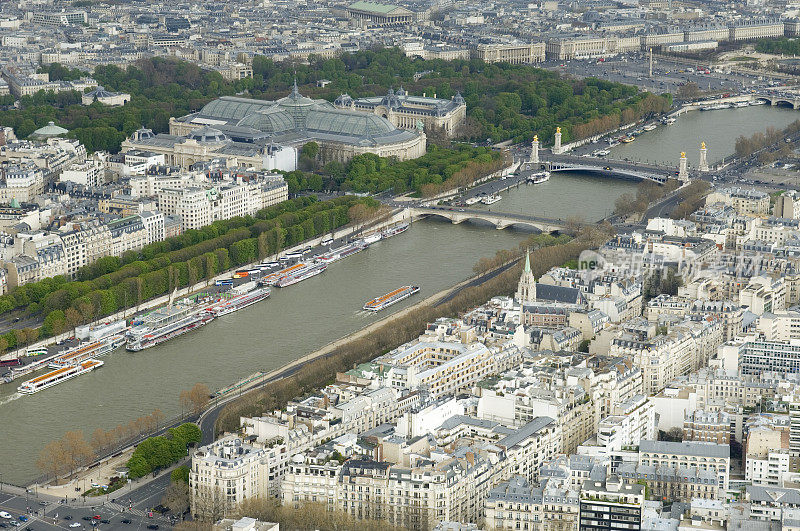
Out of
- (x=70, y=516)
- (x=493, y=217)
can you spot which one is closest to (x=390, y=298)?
(x=493, y=217)

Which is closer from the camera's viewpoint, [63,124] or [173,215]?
[173,215]

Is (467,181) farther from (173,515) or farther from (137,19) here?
(137,19)

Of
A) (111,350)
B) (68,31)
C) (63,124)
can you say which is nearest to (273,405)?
(111,350)

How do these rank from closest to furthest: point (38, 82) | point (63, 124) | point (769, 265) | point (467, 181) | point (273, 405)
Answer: point (273, 405) → point (769, 265) → point (467, 181) → point (63, 124) → point (38, 82)

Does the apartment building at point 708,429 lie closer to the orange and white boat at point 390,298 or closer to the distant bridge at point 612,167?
the orange and white boat at point 390,298

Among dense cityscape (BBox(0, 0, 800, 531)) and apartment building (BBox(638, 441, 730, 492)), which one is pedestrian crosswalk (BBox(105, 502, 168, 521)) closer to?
dense cityscape (BBox(0, 0, 800, 531))

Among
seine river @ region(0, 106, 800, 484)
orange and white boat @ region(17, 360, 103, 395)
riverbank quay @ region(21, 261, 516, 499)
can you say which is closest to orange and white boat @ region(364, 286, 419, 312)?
seine river @ region(0, 106, 800, 484)
